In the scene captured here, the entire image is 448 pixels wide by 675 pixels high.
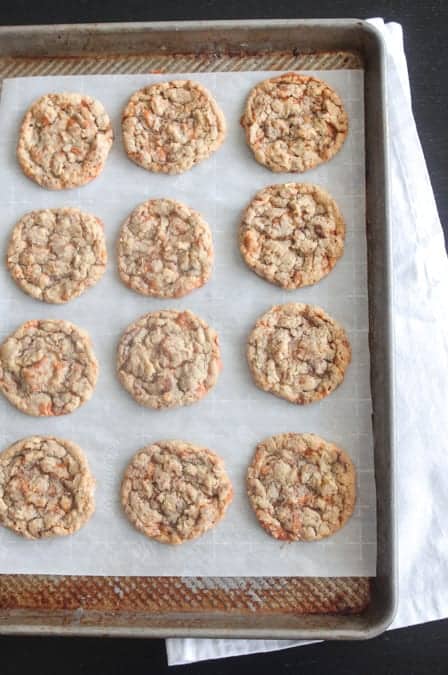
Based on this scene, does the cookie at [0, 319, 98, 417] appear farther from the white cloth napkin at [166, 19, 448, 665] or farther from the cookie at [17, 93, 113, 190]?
the white cloth napkin at [166, 19, 448, 665]

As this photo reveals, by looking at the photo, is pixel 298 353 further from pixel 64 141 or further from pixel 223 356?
pixel 64 141

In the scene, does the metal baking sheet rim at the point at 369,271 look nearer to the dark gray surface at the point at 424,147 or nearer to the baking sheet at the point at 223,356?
the baking sheet at the point at 223,356

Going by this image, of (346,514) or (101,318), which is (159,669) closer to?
(346,514)


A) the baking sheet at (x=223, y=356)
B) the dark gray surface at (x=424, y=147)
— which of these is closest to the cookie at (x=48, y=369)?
the baking sheet at (x=223, y=356)

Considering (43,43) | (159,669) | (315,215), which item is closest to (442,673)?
(159,669)

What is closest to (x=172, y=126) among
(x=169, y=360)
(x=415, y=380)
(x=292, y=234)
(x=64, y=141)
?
(x=64, y=141)

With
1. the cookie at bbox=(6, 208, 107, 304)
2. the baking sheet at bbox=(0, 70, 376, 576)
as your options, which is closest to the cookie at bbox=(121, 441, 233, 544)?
the baking sheet at bbox=(0, 70, 376, 576)
